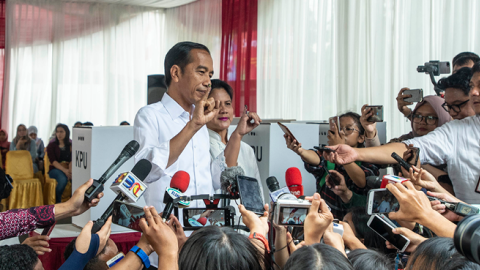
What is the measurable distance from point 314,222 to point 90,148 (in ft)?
6.55

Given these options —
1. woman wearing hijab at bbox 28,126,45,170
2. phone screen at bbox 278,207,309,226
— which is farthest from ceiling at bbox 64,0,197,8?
phone screen at bbox 278,207,309,226

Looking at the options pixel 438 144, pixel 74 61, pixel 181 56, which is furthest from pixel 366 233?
pixel 74 61

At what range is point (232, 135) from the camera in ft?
6.89

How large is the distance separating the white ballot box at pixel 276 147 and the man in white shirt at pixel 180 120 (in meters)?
0.81

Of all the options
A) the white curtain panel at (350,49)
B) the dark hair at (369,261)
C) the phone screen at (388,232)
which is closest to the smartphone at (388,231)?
the phone screen at (388,232)

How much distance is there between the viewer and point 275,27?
5.91 m

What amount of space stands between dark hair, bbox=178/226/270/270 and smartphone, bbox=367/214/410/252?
45cm

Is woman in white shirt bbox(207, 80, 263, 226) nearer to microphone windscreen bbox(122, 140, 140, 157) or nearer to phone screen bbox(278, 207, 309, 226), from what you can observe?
microphone windscreen bbox(122, 140, 140, 157)

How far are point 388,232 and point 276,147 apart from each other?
1.33 meters

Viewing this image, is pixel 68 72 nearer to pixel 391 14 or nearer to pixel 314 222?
pixel 391 14

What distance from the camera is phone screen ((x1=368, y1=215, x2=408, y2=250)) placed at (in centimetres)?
118

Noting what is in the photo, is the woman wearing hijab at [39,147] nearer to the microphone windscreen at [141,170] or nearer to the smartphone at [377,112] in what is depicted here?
the smartphone at [377,112]

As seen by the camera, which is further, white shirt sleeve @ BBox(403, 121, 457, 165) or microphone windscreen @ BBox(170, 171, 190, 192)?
white shirt sleeve @ BBox(403, 121, 457, 165)

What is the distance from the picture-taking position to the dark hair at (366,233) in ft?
5.14
